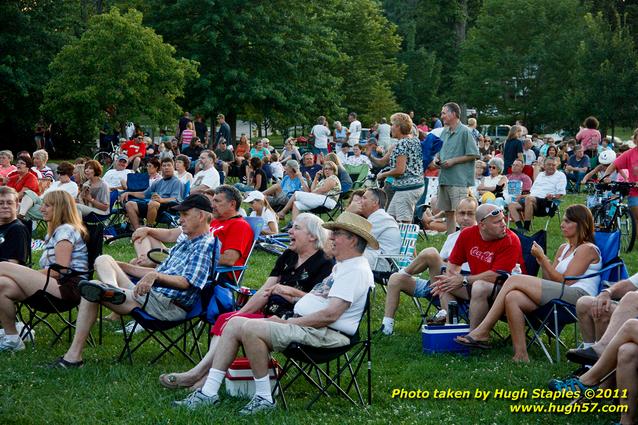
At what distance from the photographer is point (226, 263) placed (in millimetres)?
7246

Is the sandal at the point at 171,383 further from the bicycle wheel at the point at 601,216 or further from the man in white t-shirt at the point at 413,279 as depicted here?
the bicycle wheel at the point at 601,216

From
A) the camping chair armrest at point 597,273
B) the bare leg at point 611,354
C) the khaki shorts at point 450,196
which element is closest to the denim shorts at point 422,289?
the camping chair armrest at point 597,273

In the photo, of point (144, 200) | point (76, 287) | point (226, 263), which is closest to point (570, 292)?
point (226, 263)

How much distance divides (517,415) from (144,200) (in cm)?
901

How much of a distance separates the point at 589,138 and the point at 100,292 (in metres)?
17.5

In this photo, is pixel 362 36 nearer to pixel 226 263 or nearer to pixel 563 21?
pixel 563 21

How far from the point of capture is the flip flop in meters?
6.64

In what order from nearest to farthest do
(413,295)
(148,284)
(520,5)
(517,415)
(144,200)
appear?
(517,415) < (148,284) < (413,295) < (144,200) < (520,5)

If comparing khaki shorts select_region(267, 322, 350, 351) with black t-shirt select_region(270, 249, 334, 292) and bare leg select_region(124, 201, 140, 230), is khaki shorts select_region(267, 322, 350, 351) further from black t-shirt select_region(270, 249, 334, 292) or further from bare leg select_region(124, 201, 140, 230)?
bare leg select_region(124, 201, 140, 230)

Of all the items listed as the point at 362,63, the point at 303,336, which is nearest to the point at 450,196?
the point at 303,336

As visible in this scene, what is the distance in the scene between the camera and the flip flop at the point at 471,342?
664cm

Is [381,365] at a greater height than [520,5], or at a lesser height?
lesser

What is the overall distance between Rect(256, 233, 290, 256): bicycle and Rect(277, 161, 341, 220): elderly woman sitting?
1433mm

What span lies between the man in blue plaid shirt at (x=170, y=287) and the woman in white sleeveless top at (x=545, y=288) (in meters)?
1.94
